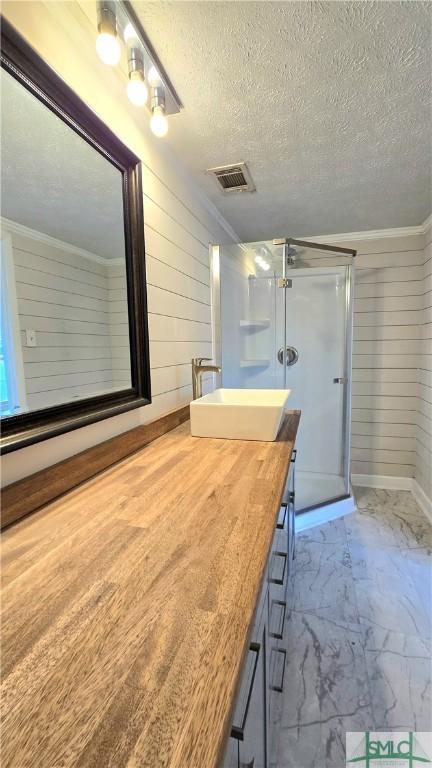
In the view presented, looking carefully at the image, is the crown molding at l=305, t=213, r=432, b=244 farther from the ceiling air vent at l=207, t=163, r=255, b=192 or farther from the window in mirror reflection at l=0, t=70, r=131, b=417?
the window in mirror reflection at l=0, t=70, r=131, b=417

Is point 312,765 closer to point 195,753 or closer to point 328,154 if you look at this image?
point 195,753

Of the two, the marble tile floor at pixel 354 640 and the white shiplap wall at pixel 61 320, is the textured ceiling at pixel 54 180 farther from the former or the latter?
the marble tile floor at pixel 354 640

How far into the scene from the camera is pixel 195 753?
324mm

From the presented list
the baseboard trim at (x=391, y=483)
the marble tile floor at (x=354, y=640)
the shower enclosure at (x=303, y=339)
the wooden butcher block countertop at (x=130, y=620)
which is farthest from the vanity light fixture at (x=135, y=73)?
the baseboard trim at (x=391, y=483)

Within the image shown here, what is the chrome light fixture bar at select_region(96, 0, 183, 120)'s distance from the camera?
34.6 inches

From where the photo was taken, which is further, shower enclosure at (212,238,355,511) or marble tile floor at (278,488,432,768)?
shower enclosure at (212,238,355,511)

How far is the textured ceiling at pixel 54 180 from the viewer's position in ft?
2.44

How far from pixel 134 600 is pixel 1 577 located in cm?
24

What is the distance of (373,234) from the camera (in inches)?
111

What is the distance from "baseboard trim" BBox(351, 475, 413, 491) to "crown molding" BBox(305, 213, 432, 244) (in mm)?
2049

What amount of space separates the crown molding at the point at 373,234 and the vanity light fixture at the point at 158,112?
2031 millimetres

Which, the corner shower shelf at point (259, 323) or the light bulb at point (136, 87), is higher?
the light bulb at point (136, 87)

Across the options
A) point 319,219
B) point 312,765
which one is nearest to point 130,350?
point 312,765

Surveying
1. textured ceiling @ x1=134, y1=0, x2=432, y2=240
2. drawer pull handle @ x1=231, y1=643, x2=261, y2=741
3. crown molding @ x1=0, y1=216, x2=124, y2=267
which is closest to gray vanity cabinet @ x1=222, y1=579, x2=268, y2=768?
drawer pull handle @ x1=231, y1=643, x2=261, y2=741
